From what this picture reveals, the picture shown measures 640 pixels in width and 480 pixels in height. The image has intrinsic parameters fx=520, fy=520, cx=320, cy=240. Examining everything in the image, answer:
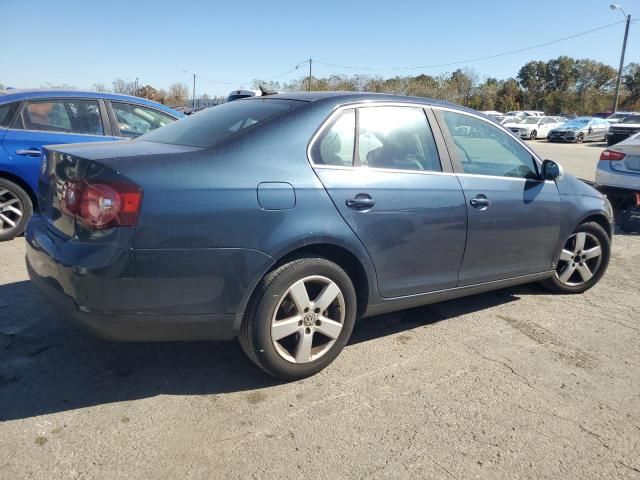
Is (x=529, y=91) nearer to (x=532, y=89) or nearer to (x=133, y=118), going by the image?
(x=532, y=89)

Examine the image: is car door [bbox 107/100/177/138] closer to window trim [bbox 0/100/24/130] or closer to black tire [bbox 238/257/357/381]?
window trim [bbox 0/100/24/130]

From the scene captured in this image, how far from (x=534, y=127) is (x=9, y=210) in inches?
1291

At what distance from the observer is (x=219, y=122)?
10.6 ft

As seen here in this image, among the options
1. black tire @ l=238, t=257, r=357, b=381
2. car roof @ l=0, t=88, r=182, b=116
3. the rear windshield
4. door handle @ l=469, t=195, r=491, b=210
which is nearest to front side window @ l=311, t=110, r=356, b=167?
the rear windshield

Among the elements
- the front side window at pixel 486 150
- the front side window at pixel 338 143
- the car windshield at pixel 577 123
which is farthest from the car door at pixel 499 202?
the car windshield at pixel 577 123

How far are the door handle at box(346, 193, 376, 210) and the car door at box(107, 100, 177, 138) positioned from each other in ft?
12.6

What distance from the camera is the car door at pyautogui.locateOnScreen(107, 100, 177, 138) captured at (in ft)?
19.6

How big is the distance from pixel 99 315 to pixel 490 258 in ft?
8.59

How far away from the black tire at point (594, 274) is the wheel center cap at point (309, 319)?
250 cm

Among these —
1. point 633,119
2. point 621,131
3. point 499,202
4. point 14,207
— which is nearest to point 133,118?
point 14,207

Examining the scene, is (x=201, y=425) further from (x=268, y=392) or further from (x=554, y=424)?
(x=554, y=424)

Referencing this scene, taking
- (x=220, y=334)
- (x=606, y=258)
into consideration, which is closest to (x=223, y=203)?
(x=220, y=334)

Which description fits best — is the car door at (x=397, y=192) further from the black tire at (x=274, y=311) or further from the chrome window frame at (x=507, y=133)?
the black tire at (x=274, y=311)

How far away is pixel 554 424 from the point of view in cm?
265
